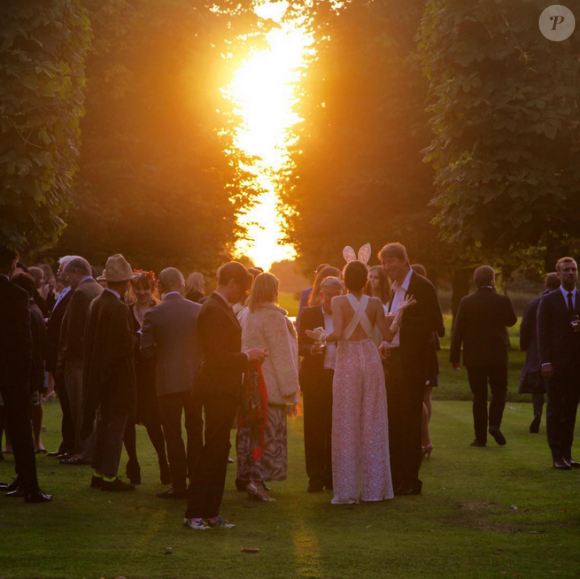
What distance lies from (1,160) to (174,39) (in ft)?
76.8

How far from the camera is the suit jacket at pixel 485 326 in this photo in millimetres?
14359

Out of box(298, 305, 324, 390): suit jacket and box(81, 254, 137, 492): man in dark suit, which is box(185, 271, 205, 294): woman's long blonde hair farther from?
box(81, 254, 137, 492): man in dark suit

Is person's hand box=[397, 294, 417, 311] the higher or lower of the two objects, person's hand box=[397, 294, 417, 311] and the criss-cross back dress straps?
the higher

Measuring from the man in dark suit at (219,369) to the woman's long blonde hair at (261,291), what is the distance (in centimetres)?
175

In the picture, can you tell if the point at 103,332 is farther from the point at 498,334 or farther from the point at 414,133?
the point at 414,133

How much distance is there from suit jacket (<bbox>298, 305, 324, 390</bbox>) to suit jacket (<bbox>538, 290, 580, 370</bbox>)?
100 inches

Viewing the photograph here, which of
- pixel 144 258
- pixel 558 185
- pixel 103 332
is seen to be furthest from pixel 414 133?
pixel 103 332

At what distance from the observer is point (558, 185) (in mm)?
17203

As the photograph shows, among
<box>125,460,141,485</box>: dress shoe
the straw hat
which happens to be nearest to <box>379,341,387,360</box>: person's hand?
the straw hat

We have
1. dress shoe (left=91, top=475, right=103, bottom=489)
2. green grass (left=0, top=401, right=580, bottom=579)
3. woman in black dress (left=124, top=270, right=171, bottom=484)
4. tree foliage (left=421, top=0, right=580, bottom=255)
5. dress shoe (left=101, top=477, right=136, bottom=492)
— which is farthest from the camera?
tree foliage (left=421, top=0, right=580, bottom=255)

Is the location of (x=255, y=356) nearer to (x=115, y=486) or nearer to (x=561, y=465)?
(x=115, y=486)

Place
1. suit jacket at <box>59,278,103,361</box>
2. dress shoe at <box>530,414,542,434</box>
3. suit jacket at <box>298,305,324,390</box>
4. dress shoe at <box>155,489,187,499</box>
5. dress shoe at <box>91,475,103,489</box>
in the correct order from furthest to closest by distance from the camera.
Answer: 1. dress shoe at <box>530,414,542,434</box>
2. suit jacket at <box>59,278,103,361</box>
3. suit jacket at <box>298,305,324,390</box>
4. dress shoe at <box>91,475,103,489</box>
5. dress shoe at <box>155,489,187,499</box>

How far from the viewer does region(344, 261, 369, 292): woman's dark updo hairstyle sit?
1016cm

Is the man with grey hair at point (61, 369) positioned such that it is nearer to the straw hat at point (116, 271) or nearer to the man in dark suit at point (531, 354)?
the straw hat at point (116, 271)
